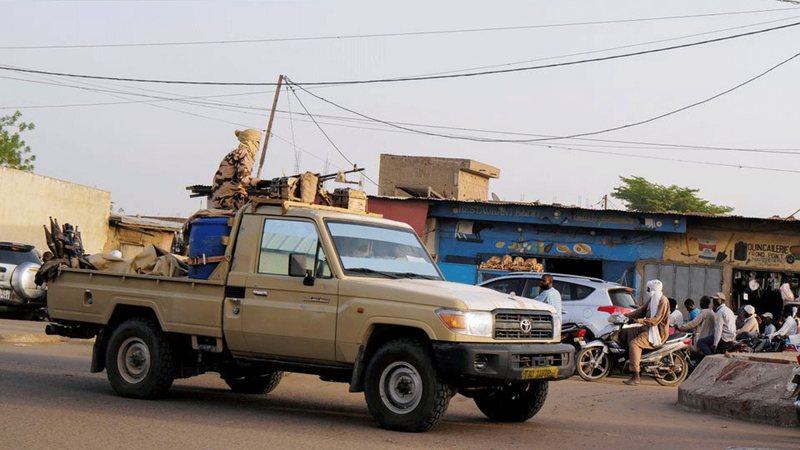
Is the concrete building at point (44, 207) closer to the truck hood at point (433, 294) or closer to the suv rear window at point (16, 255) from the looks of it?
the suv rear window at point (16, 255)

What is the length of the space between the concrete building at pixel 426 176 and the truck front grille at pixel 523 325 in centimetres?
2234

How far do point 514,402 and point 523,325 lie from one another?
126cm

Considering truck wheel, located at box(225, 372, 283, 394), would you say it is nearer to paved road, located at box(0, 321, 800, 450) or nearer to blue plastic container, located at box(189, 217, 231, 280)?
paved road, located at box(0, 321, 800, 450)


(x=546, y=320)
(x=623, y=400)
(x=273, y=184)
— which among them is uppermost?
(x=273, y=184)

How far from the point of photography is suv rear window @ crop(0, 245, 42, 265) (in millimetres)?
22531

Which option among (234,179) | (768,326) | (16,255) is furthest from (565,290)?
(16,255)

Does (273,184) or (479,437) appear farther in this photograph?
(273,184)

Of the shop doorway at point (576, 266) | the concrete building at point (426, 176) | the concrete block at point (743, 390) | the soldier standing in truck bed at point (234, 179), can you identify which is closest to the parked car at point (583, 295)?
the concrete block at point (743, 390)

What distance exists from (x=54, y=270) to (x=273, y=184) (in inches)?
108

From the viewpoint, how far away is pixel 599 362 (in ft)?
57.1

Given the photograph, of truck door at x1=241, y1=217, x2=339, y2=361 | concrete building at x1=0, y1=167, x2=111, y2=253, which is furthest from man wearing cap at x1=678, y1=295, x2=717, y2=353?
concrete building at x1=0, y1=167, x2=111, y2=253

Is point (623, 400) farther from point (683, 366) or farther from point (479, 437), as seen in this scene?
point (479, 437)

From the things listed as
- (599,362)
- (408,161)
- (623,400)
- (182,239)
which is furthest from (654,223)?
(182,239)

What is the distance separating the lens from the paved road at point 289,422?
8305 mm
